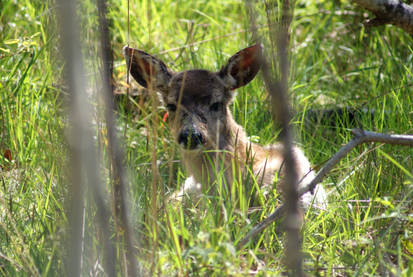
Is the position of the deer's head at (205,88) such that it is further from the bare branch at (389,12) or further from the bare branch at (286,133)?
the bare branch at (286,133)

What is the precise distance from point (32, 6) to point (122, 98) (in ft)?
4.38

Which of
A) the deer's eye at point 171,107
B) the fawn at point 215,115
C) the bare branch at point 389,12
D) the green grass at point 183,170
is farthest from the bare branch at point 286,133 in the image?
the deer's eye at point 171,107

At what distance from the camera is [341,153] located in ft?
8.83

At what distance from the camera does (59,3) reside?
179 centimetres

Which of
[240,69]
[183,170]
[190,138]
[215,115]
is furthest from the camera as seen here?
[183,170]

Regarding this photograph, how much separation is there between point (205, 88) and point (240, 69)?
0.37m

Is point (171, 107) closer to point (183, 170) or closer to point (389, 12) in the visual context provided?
point (183, 170)

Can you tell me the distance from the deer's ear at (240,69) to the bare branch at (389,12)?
108 centimetres

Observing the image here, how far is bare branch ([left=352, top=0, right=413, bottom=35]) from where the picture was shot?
12.0 feet

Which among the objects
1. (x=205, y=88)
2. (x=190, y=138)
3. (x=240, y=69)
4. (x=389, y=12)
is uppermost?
(x=389, y=12)

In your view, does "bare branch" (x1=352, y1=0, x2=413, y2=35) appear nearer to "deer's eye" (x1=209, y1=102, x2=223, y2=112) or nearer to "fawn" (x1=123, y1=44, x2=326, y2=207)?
"fawn" (x1=123, y1=44, x2=326, y2=207)

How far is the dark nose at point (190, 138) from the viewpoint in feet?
13.4

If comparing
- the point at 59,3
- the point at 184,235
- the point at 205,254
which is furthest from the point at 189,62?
the point at 59,3

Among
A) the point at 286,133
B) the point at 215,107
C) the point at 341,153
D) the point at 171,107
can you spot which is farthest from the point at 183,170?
the point at 286,133
